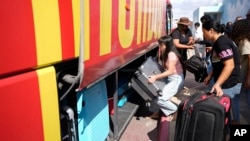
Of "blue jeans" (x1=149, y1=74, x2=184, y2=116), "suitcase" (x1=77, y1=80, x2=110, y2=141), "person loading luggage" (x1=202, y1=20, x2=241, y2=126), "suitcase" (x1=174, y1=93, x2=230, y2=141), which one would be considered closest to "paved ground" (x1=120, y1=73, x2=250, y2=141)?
"blue jeans" (x1=149, y1=74, x2=184, y2=116)

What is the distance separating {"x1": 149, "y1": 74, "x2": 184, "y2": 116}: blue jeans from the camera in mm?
3871

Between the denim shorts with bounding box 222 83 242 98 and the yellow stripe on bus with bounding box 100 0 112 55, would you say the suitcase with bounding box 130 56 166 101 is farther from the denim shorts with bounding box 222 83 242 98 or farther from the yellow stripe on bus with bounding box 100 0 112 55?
the yellow stripe on bus with bounding box 100 0 112 55

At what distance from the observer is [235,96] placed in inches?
143

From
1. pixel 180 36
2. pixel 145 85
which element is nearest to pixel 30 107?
pixel 145 85

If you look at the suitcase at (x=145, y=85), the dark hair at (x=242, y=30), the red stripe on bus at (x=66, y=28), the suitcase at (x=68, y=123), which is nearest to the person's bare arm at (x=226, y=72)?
the dark hair at (x=242, y=30)

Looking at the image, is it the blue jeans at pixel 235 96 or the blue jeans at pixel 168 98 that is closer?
the blue jeans at pixel 235 96

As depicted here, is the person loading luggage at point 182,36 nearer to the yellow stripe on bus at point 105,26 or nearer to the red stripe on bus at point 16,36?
the yellow stripe on bus at point 105,26

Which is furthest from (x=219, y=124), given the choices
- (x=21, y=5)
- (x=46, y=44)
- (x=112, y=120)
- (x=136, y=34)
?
(x=21, y=5)

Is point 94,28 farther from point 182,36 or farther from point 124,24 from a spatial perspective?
point 182,36

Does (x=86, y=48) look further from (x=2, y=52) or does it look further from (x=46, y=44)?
(x=2, y=52)

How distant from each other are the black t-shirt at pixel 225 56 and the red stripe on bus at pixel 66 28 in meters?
2.21

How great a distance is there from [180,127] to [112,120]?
0.73 meters

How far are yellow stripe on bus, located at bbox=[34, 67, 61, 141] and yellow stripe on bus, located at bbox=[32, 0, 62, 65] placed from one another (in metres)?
0.06

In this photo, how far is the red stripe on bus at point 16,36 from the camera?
2.86 ft
